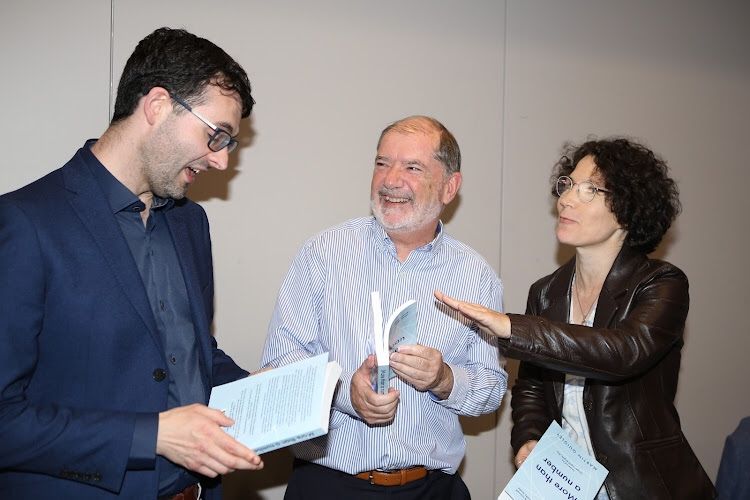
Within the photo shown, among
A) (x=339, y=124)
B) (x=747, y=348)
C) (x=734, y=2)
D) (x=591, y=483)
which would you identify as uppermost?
(x=734, y=2)

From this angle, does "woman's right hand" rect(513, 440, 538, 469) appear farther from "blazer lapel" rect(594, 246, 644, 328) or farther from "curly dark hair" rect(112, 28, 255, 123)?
"curly dark hair" rect(112, 28, 255, 123)

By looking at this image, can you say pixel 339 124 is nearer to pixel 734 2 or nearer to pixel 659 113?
pixel 659 113

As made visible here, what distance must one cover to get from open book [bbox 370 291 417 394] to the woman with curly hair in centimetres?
17

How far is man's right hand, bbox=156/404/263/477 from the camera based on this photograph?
1774mm

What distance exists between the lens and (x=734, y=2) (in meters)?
4.28

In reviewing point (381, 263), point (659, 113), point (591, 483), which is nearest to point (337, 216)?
point (381, 263)

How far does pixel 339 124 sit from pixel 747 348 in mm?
2918

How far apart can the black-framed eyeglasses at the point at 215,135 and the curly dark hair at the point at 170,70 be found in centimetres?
2

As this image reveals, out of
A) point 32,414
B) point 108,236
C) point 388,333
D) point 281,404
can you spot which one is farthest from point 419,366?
point 32,414

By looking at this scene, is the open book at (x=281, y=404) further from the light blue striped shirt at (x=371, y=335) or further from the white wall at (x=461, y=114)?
the white wall at (x=461, y=114)

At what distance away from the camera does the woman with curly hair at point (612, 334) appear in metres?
2.30

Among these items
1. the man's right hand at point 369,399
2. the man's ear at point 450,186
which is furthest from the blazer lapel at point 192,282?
the man's ear at point 450,186

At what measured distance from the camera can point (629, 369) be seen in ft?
7.63

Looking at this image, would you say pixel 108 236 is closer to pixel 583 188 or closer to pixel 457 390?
pixel 457 390
